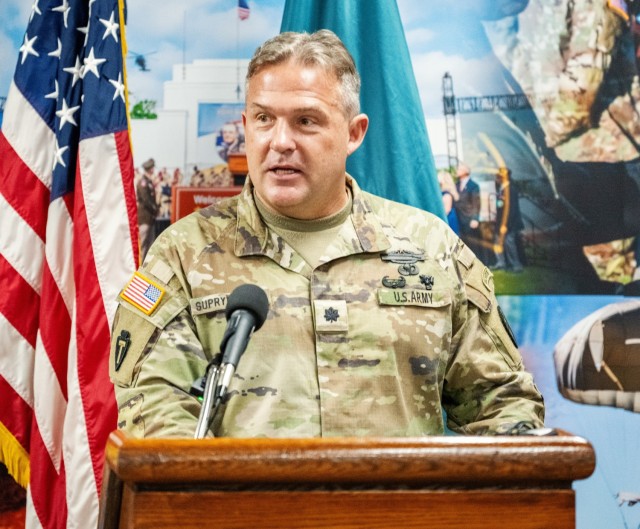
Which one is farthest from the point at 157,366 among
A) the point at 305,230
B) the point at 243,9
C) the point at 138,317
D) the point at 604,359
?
the point at 604,359

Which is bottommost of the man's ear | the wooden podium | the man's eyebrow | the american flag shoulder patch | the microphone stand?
the wooden podium

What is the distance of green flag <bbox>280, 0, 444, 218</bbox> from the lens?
248 centimetres

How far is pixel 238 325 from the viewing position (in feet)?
3.92

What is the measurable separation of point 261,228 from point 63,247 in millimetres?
759

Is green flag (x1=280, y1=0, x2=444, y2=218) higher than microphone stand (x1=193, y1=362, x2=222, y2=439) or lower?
higher

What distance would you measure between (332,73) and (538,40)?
3.17 feet

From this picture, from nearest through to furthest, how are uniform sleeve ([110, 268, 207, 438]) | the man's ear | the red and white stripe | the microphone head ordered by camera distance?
1. the microphone head
2. uniform sleeve ([110, 268, 207, 438])
3. the man's ear
4. the red and white stripe

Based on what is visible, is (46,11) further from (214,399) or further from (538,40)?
(214,399)

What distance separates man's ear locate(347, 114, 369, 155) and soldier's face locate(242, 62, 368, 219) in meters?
0.11

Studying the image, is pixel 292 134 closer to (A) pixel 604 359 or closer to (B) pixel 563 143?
(B) pixel 563 143

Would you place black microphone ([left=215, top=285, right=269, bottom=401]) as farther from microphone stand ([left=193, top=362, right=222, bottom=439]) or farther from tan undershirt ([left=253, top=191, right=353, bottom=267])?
tan undershirt ([left=253, top=191, right=353, bottom=267])

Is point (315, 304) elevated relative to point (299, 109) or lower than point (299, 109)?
lower

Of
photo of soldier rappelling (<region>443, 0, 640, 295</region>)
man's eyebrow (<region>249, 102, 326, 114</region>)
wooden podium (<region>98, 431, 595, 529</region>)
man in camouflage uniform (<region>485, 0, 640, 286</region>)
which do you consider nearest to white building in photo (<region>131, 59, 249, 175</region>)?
man's eyebrow (<region>249, 102, 326, 114</region>)

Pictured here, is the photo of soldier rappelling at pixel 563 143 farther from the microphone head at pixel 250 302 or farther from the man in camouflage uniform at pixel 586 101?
the microphone head at pixel 250 302
